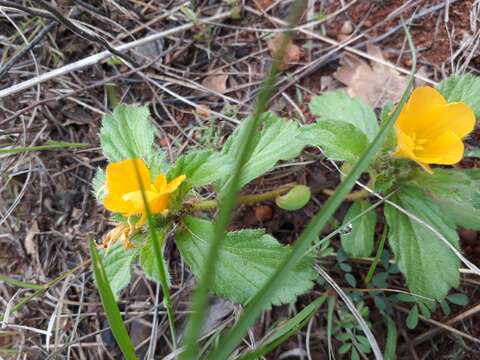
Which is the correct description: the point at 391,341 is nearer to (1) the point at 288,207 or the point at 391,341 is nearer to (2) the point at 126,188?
(1) the point at 288,207

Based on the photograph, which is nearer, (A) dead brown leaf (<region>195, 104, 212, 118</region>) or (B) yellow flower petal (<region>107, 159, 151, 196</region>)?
(B) yellow flower petal (<region>107, 159, 151, 196</region>)

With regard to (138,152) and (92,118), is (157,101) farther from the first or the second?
(138,152)

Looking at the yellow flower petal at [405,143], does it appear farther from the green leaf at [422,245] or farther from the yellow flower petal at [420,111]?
the green leaf at [422,245]

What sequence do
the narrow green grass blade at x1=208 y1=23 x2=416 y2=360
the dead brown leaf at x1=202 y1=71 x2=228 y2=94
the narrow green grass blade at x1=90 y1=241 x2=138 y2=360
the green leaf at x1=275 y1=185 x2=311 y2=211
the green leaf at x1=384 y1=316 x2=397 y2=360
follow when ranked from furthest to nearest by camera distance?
the dead brown leaf at x1=202 y1=71 x2=228 y2=94
the green leaf at x1=275 y1=185 x2=311 y2=211
the green leaf at x1=384 y1=316 x2=397 y2=360
the narrow green grass blade at x1=90 y1=241 x2=138 y2=360
the narrow green grass blade at x1=208 y1=23 x2=416 y2=360

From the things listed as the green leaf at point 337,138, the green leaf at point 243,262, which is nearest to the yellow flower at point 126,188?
the green leaf at point 243,262

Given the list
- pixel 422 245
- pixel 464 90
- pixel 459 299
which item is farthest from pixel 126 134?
pixel 459 299

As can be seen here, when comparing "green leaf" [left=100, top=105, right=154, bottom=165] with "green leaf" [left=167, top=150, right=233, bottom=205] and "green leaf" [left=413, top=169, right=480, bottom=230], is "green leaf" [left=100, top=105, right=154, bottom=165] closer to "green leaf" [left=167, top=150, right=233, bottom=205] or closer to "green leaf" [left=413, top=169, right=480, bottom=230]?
"green leaf" [left=167, top=150, right=233, bottom=205]

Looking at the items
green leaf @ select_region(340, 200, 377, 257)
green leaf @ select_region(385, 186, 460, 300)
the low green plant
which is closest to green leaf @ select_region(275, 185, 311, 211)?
the low green plant
